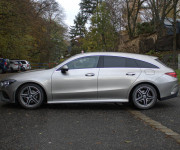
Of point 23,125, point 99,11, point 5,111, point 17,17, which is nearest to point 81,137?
point 23,125

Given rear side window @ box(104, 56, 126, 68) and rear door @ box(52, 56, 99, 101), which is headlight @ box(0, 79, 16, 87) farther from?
rear side window @ box(104, 56, 126, 68)

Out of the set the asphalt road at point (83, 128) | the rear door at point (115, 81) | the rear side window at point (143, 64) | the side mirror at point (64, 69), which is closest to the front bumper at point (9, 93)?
the asphalt road at point (83, 128)

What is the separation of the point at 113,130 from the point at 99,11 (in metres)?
26.0

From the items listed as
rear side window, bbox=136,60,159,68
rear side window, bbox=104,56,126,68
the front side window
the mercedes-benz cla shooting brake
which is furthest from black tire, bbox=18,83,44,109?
rear side window, bbox=136,60,159,68

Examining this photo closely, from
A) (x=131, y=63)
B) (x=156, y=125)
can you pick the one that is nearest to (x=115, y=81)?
(x=131, y=63)

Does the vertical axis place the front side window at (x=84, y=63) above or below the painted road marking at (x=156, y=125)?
Result: above

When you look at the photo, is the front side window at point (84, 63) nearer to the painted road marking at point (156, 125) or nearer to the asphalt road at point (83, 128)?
the asphalt road at point (83, 128)

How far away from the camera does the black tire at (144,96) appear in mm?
6629

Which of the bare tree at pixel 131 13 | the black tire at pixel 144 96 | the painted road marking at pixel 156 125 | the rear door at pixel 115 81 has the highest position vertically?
the bare tree at pixel 131 13

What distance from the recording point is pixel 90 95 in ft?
21.5

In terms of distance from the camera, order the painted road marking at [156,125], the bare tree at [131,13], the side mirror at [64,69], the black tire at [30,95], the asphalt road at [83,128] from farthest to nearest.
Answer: the bare tree at [131,13] < the black tire at [30,95] < the side mirror at [64,69] < the painted road marking at [156,125] < the asphalt road at [83,128]

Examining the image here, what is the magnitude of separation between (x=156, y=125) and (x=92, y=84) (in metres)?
2.05

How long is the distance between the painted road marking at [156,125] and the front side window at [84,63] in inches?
60.0

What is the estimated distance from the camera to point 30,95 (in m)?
6.63
